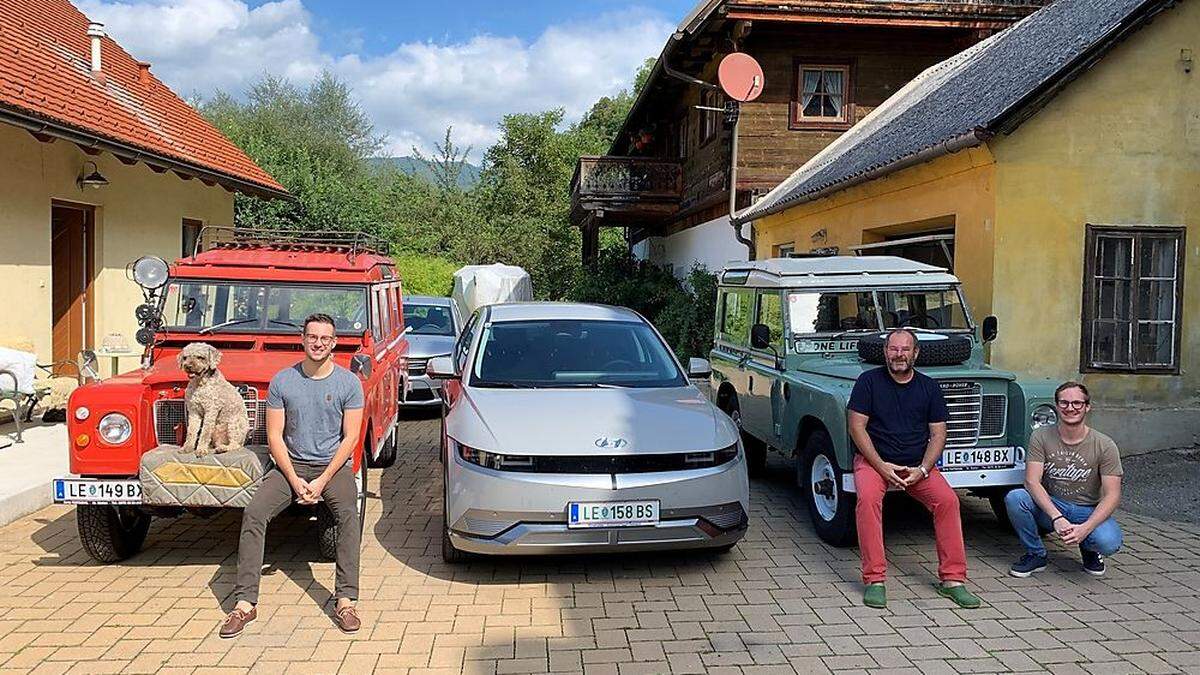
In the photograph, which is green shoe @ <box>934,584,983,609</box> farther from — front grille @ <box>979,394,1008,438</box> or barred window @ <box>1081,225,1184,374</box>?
barred window @ <box>1081,225,1184,374</box>

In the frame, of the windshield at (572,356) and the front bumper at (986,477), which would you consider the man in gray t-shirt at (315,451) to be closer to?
the windshield at (572,356)

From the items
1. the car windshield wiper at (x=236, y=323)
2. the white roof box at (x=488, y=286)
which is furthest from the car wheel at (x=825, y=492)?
the white roof box at (x=488, y=286)

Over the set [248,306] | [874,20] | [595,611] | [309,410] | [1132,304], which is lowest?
[595,611]

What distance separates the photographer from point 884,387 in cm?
550

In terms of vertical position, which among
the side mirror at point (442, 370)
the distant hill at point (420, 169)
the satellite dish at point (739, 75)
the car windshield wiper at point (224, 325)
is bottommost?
the side mirror at point (442, 370)

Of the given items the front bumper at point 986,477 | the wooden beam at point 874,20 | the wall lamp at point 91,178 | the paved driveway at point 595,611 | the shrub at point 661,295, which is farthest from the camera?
the shrub at point 661,295

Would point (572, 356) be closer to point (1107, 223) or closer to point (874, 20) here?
point (1107, 223)

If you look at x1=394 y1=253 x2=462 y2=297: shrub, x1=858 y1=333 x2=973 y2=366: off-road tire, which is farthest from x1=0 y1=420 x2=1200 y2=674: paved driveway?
x1=394 y1=253 x2=462 y2=297: shrub

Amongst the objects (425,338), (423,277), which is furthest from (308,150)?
(425,338)

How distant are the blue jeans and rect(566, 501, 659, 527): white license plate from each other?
2.32 metres

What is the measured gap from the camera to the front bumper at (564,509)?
5137 mm

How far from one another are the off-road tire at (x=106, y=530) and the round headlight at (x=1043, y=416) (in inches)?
225

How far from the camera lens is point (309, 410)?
196 inches

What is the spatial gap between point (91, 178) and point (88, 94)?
135 centimetres
